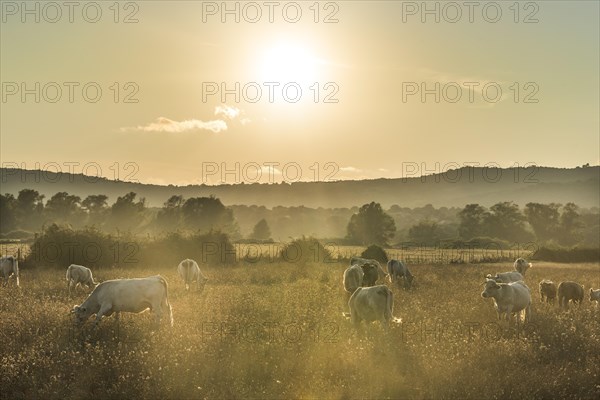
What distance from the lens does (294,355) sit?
11.4 m

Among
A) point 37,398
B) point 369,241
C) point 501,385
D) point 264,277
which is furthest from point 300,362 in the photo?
point 369,241

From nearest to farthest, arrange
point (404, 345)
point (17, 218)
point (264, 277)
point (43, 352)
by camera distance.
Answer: point (43, 352) < point (404, 345) < point (264, 277) < point (17, 218)

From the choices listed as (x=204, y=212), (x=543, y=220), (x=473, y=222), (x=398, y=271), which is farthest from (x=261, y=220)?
(x=398, y=271)

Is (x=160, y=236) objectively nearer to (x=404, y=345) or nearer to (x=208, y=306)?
(x=208, y=306)

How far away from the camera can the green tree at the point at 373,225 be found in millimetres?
92250

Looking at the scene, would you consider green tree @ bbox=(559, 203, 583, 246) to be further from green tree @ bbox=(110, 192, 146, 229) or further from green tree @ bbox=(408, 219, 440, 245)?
green tree @ bbox=(110, 192, 146, 229)

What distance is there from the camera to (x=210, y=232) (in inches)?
1940

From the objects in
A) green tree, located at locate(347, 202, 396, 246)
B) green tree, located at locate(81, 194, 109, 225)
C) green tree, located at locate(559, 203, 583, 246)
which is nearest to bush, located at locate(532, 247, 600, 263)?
green tree, located at locate(347, 202, 396, 246)

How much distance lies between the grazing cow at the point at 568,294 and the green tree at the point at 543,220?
98.1m

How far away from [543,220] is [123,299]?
113m

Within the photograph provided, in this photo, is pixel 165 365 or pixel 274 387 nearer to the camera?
pixel 274 387

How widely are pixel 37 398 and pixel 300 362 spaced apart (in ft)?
16.8

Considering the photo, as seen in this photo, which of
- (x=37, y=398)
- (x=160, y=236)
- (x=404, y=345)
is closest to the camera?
(x=37, y=398)

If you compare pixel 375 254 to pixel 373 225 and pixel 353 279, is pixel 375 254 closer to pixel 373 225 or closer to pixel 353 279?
pixel 353 279
